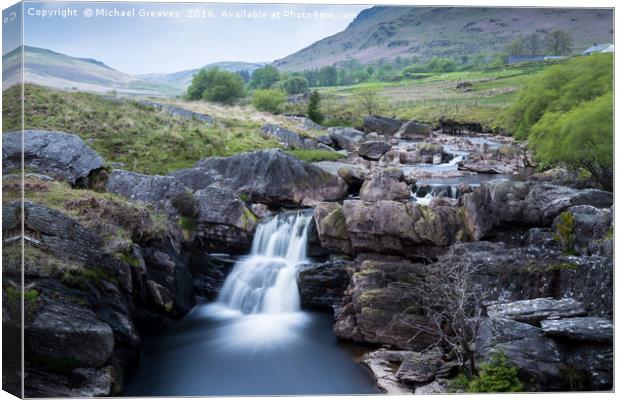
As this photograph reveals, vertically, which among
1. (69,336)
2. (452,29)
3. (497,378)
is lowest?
(497,378)

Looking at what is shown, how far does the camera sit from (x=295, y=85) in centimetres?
1215

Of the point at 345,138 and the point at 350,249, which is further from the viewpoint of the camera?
the point at 345,138

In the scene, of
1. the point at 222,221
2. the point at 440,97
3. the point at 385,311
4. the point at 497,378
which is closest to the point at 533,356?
the point at 497,378

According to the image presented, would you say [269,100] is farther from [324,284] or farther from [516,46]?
[516,46]

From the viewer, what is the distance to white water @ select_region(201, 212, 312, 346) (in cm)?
1116

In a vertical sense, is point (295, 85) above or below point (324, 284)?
above

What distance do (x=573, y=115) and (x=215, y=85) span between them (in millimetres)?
7066

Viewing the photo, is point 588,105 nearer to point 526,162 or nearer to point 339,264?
point 526,162

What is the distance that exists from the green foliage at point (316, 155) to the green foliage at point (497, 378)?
7761 millimetres

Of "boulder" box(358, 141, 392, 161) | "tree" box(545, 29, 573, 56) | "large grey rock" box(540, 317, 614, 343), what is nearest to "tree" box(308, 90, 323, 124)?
"boulder" box(358, 141, 392, 161)

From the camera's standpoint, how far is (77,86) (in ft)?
34.8

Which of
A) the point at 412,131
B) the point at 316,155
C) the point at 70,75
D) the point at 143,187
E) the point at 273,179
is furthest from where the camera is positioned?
the point at 412,131

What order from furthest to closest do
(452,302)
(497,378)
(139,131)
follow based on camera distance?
(139,131) → (452,302) → (497,378)

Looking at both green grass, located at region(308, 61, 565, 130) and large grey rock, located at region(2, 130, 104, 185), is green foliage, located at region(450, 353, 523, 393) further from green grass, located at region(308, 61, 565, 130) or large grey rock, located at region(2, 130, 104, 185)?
large grey rock, located at region(2, 130, 104, 185)
